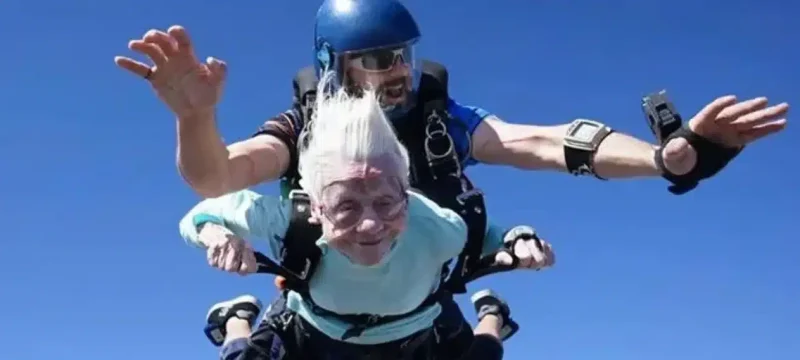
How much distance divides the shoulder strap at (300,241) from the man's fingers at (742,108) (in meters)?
1.70

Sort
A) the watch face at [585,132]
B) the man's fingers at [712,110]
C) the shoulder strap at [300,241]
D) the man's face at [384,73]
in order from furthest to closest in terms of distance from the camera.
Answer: the man's face at [384,73], the watch face at [585,132], the shoulder strap at [300,241], the man's fingers at [712,110]

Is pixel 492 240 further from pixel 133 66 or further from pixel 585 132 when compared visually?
pixel 133 66

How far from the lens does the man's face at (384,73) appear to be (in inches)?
222

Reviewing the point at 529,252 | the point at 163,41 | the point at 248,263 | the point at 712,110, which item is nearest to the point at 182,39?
the point at 163,41

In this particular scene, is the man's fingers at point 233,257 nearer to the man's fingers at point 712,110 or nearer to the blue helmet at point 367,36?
the blue helmet at point 367,36

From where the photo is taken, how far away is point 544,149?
5594 millimetres

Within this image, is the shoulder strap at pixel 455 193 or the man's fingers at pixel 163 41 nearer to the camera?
the man's fingers at pixel 163 41

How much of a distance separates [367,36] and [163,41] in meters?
1.42

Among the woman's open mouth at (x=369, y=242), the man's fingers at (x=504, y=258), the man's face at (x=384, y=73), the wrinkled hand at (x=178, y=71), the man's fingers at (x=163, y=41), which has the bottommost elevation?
the man's fingers at (x=504, y=258)

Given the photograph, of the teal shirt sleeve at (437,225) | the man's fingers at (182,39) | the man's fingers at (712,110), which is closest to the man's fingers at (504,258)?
the teal shirt sleeve at (437,225)

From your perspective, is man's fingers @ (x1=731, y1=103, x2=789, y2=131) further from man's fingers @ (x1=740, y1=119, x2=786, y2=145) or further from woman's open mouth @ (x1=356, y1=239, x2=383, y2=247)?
woman's open mouth @ (x1=356, y1=239, x2=383, y2=247)

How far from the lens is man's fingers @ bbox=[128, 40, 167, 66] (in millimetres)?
4469

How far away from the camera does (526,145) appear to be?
5.66 metres

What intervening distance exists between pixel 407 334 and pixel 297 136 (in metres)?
1.06
